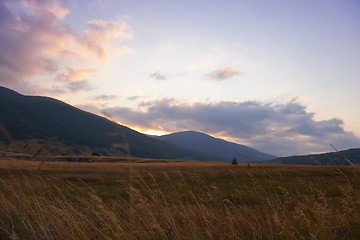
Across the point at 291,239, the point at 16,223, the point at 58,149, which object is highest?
the point at 58,149

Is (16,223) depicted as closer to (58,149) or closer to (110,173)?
(58,149)

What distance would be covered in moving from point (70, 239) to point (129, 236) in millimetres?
923

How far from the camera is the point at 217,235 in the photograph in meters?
6.00

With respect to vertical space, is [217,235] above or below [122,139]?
below

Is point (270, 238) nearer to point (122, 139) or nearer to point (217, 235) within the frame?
point (217, 235)

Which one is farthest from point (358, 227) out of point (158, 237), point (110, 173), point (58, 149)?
point (110, 173)

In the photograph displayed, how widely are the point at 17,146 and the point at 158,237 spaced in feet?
8.46

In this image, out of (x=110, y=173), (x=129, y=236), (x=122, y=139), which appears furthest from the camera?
(x=110, y=173)

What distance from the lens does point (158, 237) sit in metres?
5.12

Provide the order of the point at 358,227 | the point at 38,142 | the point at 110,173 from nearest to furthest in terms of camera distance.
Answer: the point at 38,142, the point at 358,227, the point at 110,173

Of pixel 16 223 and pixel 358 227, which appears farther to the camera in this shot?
pixel 16 223

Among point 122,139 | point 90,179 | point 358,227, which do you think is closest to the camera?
point 122,139

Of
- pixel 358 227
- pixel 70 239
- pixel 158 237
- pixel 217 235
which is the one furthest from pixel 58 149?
pixel 358 227

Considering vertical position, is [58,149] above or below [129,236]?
above
